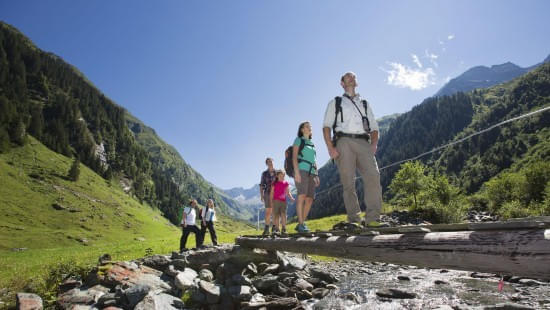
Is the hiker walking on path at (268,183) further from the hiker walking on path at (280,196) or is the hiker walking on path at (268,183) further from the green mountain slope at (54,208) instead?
the green mountain slope at (54,208)

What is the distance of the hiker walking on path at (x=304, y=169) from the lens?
337 inches

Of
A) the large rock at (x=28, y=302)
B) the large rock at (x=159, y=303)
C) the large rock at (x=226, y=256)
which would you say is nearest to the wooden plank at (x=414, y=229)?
the large rock at (x=159, y=303)

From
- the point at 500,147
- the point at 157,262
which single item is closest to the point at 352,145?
the point at 157,262

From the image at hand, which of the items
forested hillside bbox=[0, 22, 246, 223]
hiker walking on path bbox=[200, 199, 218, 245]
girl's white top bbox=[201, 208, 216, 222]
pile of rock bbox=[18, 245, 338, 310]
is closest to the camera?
pile of rock bbox=[18, 245, 338, 310]

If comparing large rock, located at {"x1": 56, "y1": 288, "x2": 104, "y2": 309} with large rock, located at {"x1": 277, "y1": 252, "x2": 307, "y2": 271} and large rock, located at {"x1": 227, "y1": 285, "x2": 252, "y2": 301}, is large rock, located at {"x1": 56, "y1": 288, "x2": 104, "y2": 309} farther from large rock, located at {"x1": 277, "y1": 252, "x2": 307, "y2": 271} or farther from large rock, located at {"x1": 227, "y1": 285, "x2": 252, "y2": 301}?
large rock, located at {"x1": 277, "y1": 252, "x2": 307, "y2": 271}

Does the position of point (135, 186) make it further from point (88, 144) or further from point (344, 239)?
point (344, 239)

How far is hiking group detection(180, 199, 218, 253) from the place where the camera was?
15.8 m

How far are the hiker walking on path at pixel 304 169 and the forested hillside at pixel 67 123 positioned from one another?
121 metres

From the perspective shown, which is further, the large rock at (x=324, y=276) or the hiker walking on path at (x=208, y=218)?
the hiker walking on path at (x=208, y=218)

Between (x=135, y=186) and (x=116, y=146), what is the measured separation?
38654mm

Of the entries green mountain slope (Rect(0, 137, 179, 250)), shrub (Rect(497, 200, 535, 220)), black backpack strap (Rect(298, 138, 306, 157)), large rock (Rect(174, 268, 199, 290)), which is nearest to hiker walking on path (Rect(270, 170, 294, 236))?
black backpack strap (Rect(298, 138, 306, 157))

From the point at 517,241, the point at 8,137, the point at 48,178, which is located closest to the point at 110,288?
the point at 517,241

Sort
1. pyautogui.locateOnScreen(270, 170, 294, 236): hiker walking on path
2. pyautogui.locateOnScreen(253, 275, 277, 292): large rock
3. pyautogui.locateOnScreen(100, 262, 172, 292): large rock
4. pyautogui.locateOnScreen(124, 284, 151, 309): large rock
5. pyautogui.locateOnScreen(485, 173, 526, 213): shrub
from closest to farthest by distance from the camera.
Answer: pyautogui.locateOnScreen(124, 284, 151, 309): large rock, pyautogui.locateOnScreen(100, 262, 172, 292): large rock, pyautogui.locateOnScreen(253, 275, 277, 292): large rock, pyautogui.locateOnScreen(270, 170, 294, 236): hiker walking on path, pyautogui.locateOnScreen(485, 173, 526, 213): shrub

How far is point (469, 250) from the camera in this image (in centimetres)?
291
